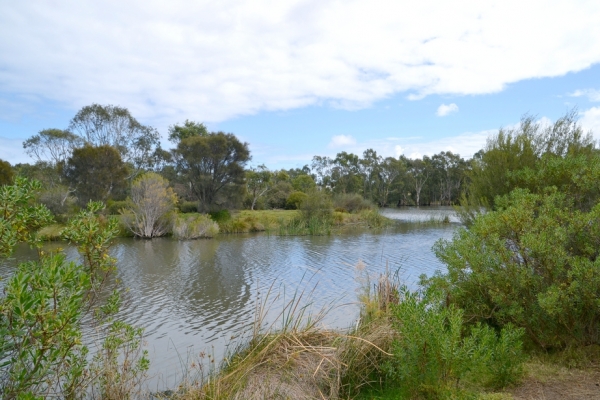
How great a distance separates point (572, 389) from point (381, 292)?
112 inches

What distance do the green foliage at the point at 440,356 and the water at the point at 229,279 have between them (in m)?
1.84

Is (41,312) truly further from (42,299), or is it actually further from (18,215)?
(18,215)

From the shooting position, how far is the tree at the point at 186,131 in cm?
4791

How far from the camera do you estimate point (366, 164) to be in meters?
66.0

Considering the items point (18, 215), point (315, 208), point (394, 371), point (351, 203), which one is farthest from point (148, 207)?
point (394, 371)

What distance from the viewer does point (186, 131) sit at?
47.9 metres

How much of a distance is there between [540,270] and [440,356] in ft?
6.14

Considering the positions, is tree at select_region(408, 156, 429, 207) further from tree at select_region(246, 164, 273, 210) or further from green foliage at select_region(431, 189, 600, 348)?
green foliage at select_region(431, 189, 600, 348)

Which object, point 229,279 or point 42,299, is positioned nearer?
point 42,299

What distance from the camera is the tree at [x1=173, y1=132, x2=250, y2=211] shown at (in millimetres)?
32406

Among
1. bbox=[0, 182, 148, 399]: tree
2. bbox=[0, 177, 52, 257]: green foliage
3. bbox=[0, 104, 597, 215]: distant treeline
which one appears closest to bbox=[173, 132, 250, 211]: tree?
bbox=[0, 104, 597, 215]: distant treeline

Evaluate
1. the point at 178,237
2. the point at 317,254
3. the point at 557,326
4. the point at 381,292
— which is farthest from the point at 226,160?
the point at 557,326

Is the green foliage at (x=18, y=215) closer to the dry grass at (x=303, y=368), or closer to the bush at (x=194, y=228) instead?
the dry grass at (x=303, y=368)

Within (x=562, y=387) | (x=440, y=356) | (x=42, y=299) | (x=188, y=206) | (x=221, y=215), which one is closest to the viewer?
(x=42, y=299)
